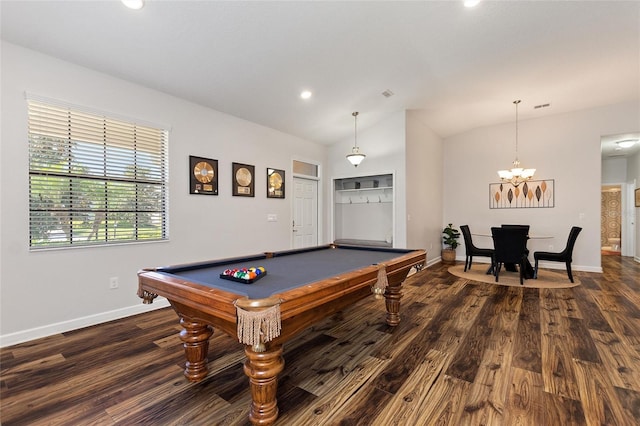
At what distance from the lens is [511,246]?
15.6 feet

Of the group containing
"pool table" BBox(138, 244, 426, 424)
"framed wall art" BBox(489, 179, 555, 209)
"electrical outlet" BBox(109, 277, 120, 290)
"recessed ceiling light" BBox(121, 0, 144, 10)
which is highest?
"recessed ceiling light" BBox(121, 0, 144, 10)

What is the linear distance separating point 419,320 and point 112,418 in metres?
2.75

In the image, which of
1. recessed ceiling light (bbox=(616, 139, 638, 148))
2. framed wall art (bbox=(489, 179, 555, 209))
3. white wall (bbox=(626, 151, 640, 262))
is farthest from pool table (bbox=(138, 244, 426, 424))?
white wall (bbox=(626, 151, 640, 262))

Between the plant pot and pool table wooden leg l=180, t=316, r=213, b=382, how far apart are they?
20.1 ft

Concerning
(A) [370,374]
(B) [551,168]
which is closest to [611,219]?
(B) [551,168]

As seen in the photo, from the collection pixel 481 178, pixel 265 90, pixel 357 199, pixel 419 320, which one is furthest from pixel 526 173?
pixel 265 90

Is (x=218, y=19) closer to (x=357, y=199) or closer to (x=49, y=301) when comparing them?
(x=49, y=301)

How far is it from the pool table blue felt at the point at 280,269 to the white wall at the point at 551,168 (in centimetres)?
485

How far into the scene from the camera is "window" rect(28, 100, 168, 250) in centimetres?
278

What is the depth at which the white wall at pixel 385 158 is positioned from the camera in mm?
5355

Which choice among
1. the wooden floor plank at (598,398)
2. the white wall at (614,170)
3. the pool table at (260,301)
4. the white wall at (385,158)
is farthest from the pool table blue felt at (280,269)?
the white wall at (614,170)

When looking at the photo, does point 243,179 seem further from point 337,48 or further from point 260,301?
point 260,301

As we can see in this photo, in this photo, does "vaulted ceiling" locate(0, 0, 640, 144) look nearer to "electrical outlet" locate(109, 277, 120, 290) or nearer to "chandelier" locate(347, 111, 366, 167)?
"chandelier" locate(347, 111, 366, 167)

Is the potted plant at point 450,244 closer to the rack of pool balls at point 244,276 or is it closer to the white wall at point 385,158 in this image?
the white wall at point 385,158
